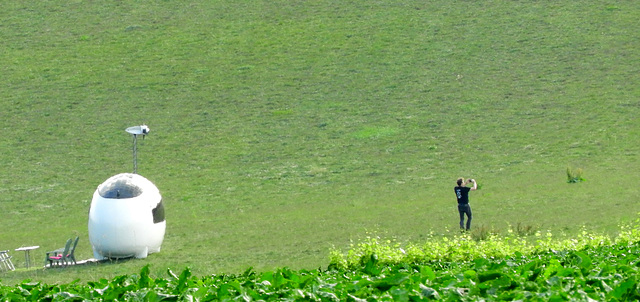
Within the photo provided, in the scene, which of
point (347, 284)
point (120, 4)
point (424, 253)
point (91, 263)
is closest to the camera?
point (347, 284)

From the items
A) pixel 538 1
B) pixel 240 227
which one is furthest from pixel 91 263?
pixel 538 1

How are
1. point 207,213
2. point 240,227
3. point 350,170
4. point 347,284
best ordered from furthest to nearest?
point 350,170
point 207,213
point 240,227
point 347,284

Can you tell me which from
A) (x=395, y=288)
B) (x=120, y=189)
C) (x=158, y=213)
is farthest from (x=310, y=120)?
(x=395, y=288)

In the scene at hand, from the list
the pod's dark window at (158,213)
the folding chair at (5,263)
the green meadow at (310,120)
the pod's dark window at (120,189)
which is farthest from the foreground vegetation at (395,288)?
the folding chair at (5,263)

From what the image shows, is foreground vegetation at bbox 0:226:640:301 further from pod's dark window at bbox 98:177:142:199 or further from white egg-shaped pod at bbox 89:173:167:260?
pod's dark window at bbox 98:177:142:199

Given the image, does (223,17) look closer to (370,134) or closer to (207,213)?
(370,134)

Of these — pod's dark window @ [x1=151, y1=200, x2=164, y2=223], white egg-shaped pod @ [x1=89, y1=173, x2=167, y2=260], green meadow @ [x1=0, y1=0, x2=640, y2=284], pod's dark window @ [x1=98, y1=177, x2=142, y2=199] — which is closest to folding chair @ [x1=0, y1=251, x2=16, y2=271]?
green meadow @ [x1=0, y1=0, x2=640, y2=284]

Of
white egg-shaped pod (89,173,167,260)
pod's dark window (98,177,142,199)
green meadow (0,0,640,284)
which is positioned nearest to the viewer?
white egg-shaped pod (89,173,167,260)

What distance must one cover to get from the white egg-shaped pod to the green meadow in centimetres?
63

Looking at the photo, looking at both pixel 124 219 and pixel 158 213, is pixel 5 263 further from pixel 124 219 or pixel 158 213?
pixel 158 213

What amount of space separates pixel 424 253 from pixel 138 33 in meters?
47.1

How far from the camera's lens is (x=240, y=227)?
2528 cm

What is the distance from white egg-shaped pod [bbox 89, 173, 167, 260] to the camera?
783 inches

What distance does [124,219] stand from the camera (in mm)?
19859
